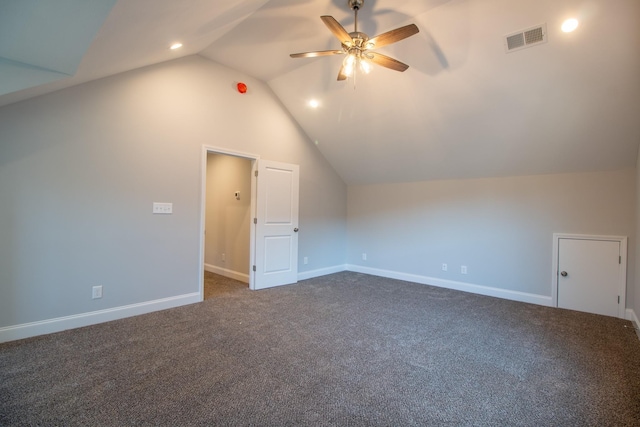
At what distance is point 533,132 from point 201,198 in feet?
13.9

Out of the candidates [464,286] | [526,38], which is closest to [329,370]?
[464,286]

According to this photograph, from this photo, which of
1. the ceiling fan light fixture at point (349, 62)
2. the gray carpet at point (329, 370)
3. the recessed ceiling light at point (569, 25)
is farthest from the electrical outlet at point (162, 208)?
the recessed ceiling light at point (569, 25)

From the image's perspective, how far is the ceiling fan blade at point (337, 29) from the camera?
226 centimetres

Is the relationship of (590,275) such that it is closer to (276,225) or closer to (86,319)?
(276,225)

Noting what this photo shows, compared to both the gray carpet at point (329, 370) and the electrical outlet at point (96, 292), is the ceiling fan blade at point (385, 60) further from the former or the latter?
the electrical outlet at point (96, 292)

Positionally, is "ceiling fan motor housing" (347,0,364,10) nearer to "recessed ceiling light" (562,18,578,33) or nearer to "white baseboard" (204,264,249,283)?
"recessed ceiling light" (562,18,578,33)

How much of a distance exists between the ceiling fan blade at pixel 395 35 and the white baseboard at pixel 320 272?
3.81 m

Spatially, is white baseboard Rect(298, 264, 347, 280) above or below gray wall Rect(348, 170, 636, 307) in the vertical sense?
below

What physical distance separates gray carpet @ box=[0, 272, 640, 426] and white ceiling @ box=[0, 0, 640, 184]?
2.17 m

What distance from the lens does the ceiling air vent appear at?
8.70ft

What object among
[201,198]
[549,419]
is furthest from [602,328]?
[201,198]

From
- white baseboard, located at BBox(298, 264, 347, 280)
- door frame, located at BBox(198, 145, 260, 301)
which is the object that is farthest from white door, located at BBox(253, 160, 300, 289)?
white baseboard, located at BBox(298, 264, 347, 280)

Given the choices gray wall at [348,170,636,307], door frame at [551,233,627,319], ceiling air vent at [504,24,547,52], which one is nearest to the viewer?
ceiling air vent at [504,24,547,52]

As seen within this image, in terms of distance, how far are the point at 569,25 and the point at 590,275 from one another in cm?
294
